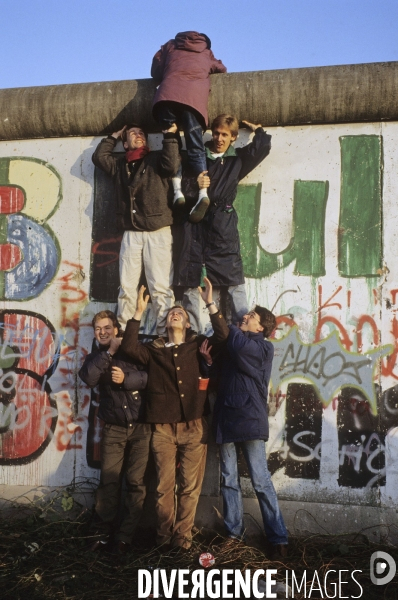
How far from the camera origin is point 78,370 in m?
6.52

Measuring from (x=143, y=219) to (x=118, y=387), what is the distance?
5.16 ft

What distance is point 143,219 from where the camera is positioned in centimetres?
626

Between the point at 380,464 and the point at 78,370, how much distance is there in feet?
9.67

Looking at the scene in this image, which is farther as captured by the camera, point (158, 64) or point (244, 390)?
point (158, 64)

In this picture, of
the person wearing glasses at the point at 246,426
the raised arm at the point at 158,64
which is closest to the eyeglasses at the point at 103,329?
the person wearing glasses at the point at 246,426

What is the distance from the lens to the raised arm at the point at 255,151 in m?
6.14

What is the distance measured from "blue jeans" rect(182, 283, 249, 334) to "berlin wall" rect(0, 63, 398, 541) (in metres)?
0.13

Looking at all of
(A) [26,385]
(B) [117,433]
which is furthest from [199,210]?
(A) [26,385]

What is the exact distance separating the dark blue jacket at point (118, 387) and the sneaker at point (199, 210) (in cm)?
139

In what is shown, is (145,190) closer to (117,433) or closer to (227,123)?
(227,123)

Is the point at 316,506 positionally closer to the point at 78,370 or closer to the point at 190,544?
the point at 190,544

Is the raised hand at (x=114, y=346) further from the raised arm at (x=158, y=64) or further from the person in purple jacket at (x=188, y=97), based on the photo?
the raised arm at (x=158, y=64)

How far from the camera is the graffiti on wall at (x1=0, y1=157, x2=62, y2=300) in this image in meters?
6.70

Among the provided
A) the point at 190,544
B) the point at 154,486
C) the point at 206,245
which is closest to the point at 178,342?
the point at 206,245
